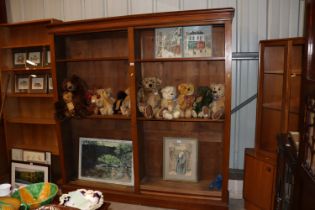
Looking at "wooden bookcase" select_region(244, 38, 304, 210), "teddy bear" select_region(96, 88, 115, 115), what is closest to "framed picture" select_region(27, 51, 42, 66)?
"teddy bear" select_region(96, 88, 115, 115)

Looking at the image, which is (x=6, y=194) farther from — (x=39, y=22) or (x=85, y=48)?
(x=39, y=22)

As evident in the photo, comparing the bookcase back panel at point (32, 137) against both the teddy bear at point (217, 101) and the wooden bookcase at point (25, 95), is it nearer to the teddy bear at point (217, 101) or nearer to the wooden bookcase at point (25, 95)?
the wooden bookcase at point (25, 95)

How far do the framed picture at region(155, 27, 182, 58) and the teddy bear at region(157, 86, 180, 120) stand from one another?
0.32m

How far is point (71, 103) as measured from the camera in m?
2.57

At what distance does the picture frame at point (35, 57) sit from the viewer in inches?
116

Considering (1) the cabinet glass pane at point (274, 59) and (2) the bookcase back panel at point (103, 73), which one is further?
(2) the bookcase back panel at point (103, 73)

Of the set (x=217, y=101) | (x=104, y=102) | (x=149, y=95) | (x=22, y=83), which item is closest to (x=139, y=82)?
(x=149, y=95)

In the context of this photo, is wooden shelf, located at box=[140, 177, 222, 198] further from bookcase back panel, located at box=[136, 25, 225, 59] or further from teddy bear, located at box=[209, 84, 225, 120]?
bookcase back panel, located at box=[136, 25, 225, 59]

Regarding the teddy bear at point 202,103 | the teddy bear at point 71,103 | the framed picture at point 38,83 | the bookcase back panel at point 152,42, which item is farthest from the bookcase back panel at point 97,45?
the teddy bear at point 202,103

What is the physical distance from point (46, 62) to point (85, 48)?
1.74ft

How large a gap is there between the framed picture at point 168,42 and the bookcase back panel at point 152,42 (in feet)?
0.32

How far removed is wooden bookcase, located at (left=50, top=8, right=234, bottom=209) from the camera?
2.22 metres

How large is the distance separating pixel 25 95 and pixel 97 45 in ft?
3.44

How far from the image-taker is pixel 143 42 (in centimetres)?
257
